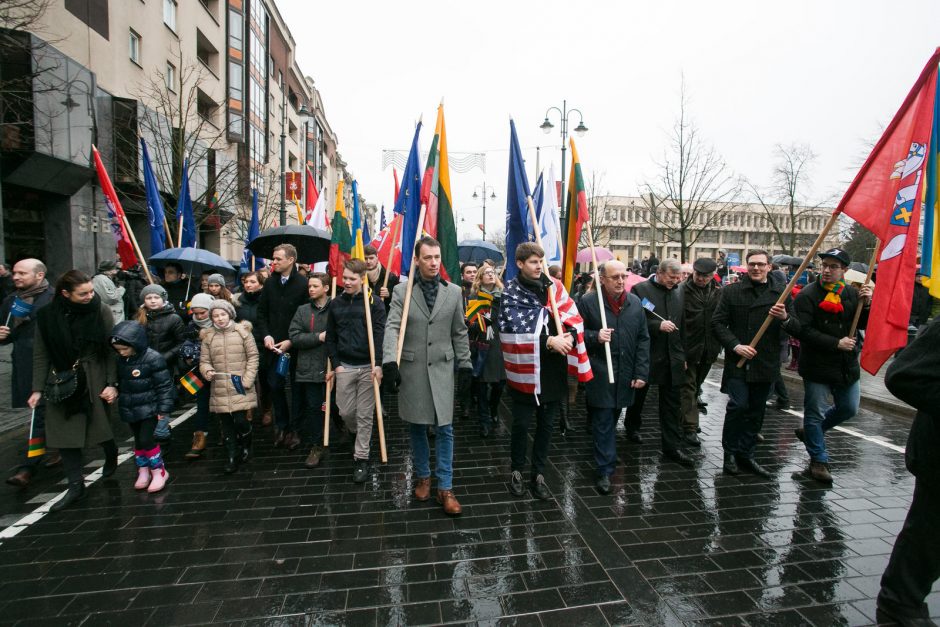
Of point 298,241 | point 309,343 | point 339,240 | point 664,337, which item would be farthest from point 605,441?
point 298,241

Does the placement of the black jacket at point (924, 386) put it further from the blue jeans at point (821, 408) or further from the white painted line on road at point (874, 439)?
the white painted line on road at point (874, 439)

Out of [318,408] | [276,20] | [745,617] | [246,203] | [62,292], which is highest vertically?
[276,20]

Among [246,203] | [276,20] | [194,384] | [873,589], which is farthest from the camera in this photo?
[276,20]

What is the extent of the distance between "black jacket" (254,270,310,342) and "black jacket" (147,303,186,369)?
0.89 meters

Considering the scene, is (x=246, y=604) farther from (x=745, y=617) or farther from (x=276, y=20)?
(x=276, y=20)

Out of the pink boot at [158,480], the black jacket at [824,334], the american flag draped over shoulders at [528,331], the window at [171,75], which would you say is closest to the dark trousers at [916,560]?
the american flag draped over shoulders at [528,331]

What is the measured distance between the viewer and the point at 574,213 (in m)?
5.95

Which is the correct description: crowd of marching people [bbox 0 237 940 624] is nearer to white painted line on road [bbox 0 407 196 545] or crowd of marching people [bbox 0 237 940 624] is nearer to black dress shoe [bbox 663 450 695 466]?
black dress shoe [bbox 663 450 695 466]

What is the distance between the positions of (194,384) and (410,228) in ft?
9.61

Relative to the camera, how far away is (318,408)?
575 cm

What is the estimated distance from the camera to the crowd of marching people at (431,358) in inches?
182

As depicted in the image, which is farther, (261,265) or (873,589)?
(261,265)

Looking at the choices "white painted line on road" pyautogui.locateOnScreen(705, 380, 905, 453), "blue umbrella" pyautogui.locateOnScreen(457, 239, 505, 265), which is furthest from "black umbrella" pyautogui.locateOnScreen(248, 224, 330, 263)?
"white painted line on road" pyautogui.locateOnScreen(705, 380, 905, 453)

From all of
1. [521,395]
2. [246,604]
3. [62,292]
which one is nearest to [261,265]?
[62,292]
